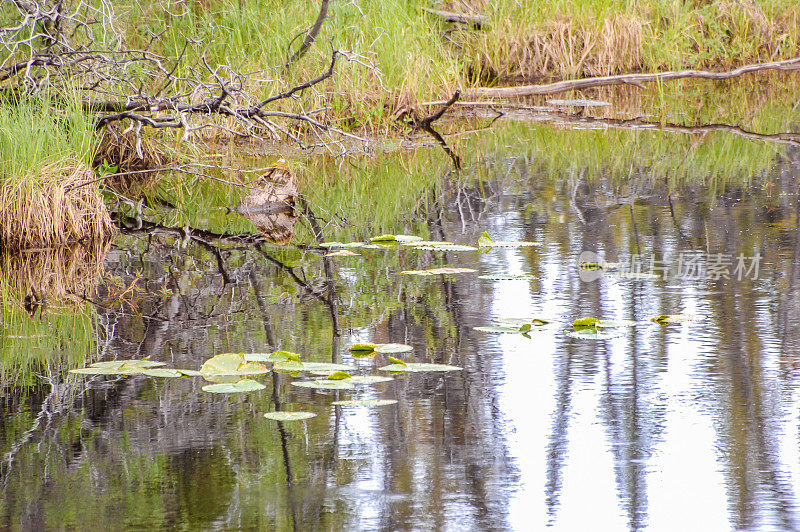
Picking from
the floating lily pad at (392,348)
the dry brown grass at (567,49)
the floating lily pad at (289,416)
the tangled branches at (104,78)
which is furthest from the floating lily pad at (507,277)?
the dry brown grass at (567,49)

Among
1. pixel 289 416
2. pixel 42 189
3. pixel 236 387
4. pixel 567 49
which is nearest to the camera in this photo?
pixel 289 416

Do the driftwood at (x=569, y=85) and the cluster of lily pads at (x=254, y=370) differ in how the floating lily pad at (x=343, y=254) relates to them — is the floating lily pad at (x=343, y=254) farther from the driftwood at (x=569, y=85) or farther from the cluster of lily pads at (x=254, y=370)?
the driftwood at (x=569, y=85)

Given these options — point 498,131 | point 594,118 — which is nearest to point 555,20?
point 594,118

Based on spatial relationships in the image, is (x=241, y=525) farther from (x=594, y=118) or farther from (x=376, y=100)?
(x=594, y=118)

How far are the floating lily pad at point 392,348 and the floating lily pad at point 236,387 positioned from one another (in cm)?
53

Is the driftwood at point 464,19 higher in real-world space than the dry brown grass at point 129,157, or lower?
higher

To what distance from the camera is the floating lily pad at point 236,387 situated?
3.33 meters

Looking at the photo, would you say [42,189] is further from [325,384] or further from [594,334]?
[594,334]

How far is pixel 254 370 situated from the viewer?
3.54 m

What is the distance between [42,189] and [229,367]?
9.95ft

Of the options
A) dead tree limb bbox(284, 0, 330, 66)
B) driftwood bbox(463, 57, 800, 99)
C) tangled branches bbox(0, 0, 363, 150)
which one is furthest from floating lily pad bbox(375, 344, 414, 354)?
driftwood bbox(463, 57, 800, 99)

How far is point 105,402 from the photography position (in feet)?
10.8

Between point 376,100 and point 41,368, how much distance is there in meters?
7.29

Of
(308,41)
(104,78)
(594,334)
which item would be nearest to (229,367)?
(594,334)
